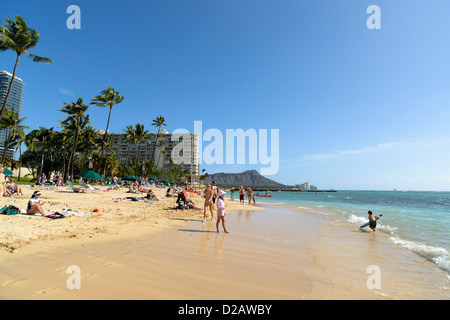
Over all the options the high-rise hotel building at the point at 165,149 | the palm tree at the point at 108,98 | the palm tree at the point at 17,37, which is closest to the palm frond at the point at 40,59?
the palm tree at the point at 17,37

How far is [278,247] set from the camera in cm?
625

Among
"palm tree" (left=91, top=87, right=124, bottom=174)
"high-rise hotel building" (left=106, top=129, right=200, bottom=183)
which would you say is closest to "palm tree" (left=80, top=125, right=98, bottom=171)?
"palm tree" (left=91, top=87, right=124, bottom=174)

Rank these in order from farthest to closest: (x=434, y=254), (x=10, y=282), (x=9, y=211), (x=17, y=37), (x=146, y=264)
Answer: (x=17, y=37) → (x=9, y=211) → (x=434, y=254) → (x=146, y=264) → (x=10, y=282)

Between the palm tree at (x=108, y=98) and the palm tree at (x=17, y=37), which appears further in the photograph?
the palm tree at (x=108, y=98)

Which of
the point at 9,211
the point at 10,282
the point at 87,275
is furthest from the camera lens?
the point at 9,211

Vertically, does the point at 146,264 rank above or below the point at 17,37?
below

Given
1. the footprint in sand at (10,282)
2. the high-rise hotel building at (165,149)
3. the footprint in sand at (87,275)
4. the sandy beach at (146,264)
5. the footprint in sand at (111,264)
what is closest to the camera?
the footprint in sand at (10,282)

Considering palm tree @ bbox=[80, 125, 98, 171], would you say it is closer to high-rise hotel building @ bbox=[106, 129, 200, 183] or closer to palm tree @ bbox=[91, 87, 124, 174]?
palm tree @ bbox=[91, 87, 124, 174]

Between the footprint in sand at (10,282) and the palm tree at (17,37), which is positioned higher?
the palm tree at (17,37)

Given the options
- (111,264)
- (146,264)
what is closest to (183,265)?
(146,264)

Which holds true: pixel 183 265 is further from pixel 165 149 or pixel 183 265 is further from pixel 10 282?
pixel 165 149

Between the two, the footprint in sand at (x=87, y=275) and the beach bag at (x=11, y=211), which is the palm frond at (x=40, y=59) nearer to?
the beach bag at (x=11, y=211)

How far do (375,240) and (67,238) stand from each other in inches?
419
